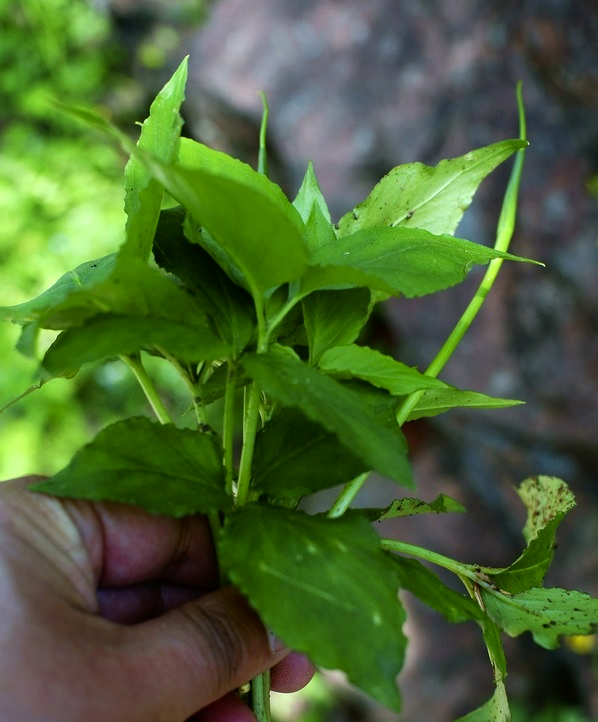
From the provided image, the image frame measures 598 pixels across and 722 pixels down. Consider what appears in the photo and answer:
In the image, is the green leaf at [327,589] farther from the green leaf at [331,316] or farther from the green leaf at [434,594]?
the green leaf at [331,316]

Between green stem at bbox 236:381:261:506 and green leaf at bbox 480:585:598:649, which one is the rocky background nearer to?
green leaf at bbox 480:585:598:649

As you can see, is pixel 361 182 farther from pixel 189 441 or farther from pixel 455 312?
pixel 189 441

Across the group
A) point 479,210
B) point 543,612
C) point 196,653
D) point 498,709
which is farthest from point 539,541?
point 479,210

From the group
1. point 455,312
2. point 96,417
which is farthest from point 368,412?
point 96,417

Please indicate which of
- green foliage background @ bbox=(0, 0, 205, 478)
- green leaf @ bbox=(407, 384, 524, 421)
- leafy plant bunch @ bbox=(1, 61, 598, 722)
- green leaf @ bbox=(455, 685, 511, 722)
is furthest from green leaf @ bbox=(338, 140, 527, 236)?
green foliage background @ bbox=(0, 0, 205, 478)

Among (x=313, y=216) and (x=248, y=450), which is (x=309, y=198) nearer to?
(x=313, y=216)
